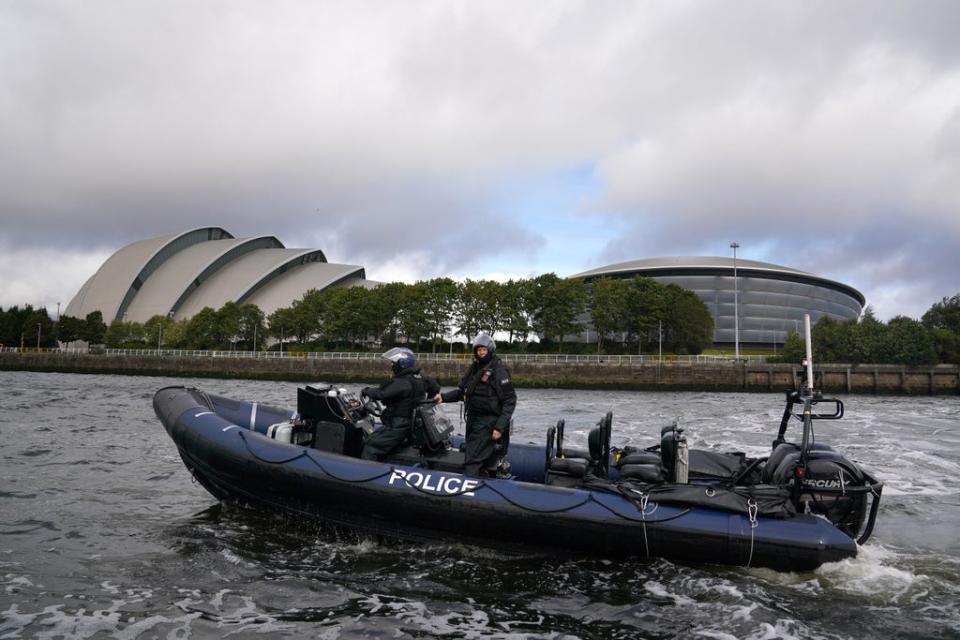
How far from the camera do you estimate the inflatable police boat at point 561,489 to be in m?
7.08

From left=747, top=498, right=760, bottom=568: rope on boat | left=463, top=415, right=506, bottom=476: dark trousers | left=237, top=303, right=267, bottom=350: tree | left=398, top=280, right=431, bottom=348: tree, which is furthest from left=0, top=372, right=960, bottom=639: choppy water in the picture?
left=237, top=303, right=267, bottom=350: tree

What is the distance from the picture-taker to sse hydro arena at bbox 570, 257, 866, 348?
99.4m

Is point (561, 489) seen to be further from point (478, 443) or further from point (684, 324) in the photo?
point (684, 324)

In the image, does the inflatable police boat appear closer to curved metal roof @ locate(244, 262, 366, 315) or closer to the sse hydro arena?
curved metal roof @ locate(244, 262, 366, 315)

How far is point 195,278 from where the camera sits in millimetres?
89250

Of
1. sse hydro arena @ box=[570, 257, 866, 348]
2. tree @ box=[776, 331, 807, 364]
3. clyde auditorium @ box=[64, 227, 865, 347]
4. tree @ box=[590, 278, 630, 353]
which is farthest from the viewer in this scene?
sse hydro arena @ box=[570, 257, 866, 348]

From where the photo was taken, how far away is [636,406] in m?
31.5

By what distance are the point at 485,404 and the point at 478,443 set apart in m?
0.50

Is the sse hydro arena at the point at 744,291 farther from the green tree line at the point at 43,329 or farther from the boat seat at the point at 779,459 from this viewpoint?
the boat seat at the point at 779,459

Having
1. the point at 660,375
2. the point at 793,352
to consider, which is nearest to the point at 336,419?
the point at 660,375

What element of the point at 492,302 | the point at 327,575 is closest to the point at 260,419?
the point at 327,575

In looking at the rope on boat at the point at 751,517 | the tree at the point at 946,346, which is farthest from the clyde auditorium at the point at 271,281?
the rope on boat at the point at 751,517

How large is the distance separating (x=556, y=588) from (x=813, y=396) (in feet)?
10.9

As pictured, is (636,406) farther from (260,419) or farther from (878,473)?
(260,419)
